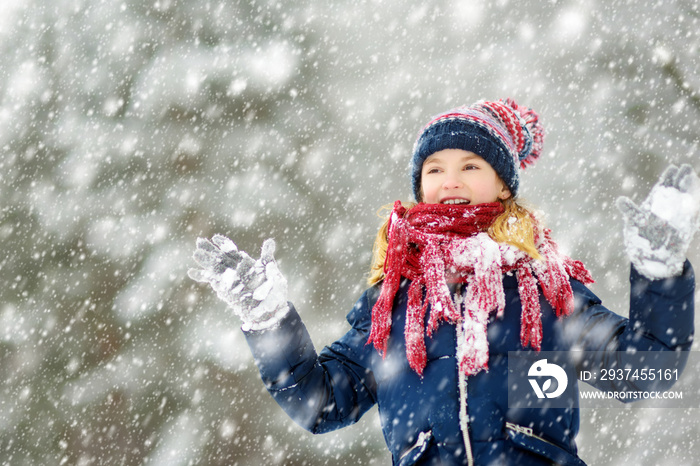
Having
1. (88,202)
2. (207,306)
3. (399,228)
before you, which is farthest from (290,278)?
(399,228)

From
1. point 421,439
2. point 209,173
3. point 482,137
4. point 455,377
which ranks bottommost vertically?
point 209,173

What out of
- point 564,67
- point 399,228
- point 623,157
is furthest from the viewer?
point 564,67

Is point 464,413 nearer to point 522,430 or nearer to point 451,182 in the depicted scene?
point 522,430

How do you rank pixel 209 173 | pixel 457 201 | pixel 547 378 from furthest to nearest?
pixel 209 173
pixel 457 201
pixel 547 378

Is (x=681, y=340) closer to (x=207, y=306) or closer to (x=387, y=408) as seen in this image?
(x=387, y=408)

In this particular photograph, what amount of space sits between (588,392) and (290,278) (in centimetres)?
198

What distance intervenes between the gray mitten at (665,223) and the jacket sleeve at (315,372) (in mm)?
709

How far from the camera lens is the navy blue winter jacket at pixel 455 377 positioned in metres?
1.15

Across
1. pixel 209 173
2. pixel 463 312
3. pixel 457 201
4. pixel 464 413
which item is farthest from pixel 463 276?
pixel 209 173

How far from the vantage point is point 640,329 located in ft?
3.84

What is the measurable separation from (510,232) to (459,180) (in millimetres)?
216

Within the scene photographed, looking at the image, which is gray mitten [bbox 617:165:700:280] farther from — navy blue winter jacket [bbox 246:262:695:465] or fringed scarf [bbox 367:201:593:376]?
fringed scarf [bbox 367:201:593:376]

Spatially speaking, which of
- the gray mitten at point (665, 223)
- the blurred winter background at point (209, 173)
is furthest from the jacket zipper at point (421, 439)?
the blurred winter background at point (209, 173)

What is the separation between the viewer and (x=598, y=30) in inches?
148
